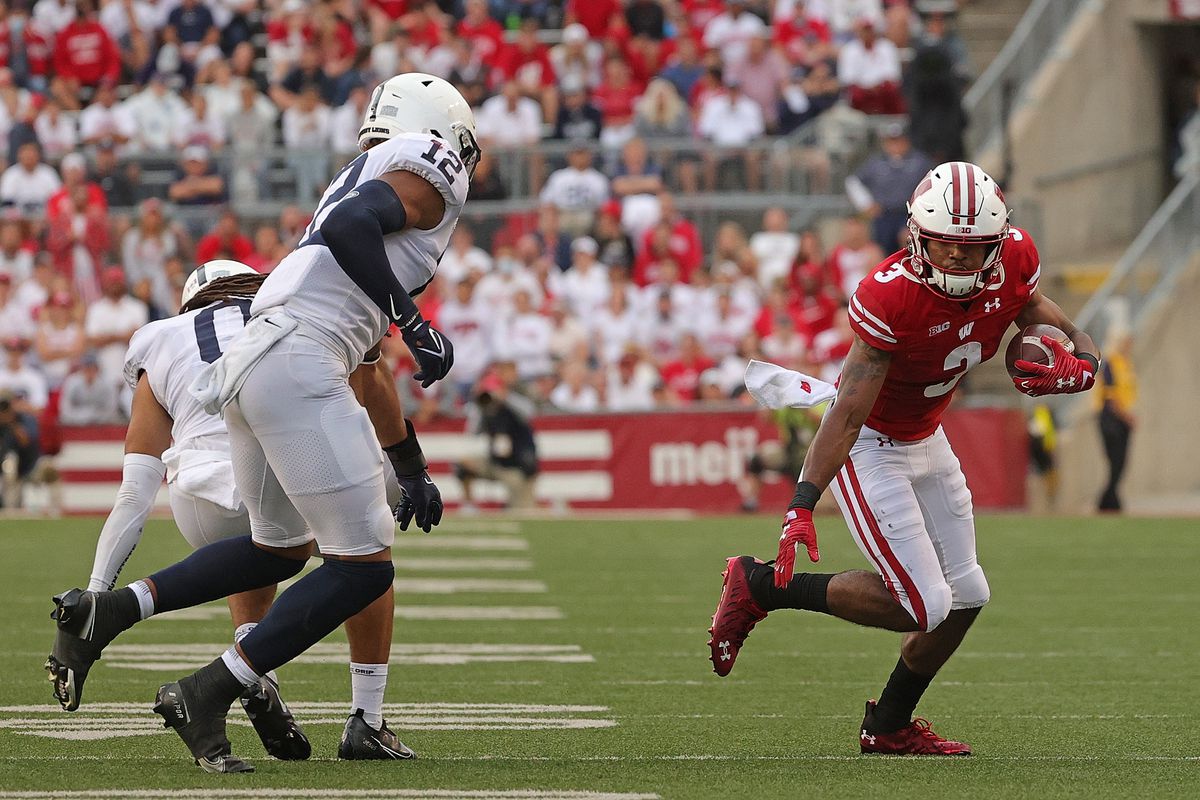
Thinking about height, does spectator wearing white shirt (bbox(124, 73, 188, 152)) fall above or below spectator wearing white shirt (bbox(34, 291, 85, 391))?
above

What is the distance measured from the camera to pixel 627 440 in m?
15.7

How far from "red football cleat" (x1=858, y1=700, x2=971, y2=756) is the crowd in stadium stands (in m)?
9.97

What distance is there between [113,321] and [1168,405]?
31.4ft

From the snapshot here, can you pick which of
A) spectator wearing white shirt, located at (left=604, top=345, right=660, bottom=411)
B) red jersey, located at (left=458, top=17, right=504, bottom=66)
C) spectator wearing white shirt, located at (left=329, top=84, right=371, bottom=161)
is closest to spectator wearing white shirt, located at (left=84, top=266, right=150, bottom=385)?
spectator wearing white shirt, located at (left=329, top=84, right=371, bottom=161)

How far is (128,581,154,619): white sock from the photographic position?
530 centimetres

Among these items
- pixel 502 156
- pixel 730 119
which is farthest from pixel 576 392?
pixel 730 119

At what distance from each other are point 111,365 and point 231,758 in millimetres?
11849

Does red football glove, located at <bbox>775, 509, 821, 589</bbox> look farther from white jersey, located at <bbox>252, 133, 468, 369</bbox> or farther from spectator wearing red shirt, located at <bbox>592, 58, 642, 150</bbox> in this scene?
spectator wearing red shirt, located at <bbox>592, 58, 642, 150</bbox>

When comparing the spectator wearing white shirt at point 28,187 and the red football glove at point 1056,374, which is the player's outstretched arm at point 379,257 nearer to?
the red football glove at point 1056,374

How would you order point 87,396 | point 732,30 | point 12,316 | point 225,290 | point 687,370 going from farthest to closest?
point 732,30 < point 12,316 < point 687,370 < point 87,396 < point 225,290

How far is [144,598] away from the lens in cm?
531

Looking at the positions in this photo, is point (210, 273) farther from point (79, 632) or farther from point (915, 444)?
point (915, 444)

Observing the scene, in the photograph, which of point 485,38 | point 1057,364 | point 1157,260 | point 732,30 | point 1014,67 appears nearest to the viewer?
point 1057,364

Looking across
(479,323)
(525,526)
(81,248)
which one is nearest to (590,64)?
(479,323)
